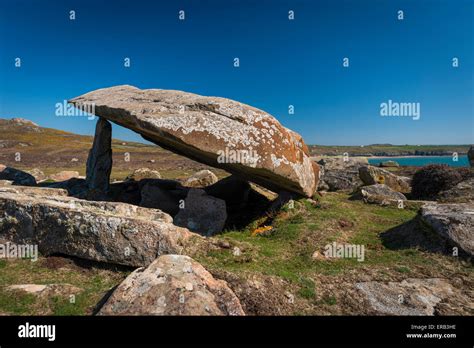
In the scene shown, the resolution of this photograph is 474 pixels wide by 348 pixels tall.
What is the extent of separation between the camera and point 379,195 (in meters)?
16.7

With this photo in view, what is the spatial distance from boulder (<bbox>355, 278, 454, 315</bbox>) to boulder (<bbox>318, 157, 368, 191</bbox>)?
15193 mm

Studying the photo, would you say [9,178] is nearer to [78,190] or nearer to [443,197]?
[78,190]

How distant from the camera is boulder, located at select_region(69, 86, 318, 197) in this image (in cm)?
1068

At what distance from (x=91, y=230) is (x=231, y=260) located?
4.32 meters

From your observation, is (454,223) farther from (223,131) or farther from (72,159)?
(72,159)

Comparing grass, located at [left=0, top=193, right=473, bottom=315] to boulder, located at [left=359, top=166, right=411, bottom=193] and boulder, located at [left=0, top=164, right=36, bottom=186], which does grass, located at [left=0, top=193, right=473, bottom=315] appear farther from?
boulder, located at [left=0, top=164, right=36, bottom=186]

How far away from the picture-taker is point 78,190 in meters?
15.2

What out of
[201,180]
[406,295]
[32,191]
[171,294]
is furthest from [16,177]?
[406,295]

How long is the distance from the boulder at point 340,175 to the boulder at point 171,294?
17.6 m

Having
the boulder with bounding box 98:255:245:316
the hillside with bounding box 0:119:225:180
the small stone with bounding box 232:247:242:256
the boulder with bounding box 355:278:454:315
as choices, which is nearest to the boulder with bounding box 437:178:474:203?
the boulder with bounding box 355:278:454:315

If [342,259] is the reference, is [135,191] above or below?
above

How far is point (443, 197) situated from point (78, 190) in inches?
757

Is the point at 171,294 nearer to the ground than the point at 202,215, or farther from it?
nearer to the ground
